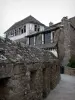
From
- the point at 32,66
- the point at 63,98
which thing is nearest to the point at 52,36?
the point at 63,98

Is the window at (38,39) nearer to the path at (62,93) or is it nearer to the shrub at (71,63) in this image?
the shrub at (71,63)

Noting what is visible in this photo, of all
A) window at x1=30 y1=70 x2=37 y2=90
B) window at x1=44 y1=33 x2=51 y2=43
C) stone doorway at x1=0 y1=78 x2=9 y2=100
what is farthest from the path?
window at x1=44 y1=33 x2=51 y2=43

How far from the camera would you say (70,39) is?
85.7ft

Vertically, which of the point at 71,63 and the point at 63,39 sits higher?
the point at 63,39

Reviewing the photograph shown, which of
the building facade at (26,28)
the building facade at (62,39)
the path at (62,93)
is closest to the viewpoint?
the path at (62,93)

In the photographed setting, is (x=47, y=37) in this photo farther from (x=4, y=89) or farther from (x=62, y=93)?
(x=4, y=89)

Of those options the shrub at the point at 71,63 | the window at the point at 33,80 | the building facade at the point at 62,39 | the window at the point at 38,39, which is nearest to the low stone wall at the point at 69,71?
the shrub at the point at 71,63

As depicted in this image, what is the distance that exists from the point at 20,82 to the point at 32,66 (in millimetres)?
1361

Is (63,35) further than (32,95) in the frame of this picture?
Yes

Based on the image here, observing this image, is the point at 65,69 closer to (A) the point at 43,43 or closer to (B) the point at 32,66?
(A) the point at 43,43

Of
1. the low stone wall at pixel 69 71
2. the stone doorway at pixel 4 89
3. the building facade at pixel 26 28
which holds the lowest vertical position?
the low stone wall at pixel 69 71

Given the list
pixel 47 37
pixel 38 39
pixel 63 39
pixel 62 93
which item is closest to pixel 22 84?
pixel 62 93

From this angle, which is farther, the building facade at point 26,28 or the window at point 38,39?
the building facade at point 26,28

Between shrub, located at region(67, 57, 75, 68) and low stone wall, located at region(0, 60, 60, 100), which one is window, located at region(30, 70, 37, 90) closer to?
low stone wall, located at region(0, 60, 60, 100)
